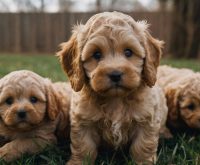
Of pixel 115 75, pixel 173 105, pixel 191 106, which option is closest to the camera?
pixel 115 75

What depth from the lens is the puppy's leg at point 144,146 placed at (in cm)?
410

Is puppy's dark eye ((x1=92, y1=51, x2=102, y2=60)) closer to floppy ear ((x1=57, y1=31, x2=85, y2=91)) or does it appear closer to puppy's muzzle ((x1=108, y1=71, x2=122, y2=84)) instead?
floppy ear ((x1=57, y1=31, x2=85, y2=91))

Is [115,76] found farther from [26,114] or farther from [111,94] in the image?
[26,114]

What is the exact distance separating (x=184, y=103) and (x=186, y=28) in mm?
14760

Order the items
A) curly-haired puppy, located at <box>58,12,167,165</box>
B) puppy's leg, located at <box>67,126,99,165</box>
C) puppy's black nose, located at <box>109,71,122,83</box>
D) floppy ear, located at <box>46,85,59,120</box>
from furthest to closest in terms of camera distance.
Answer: floppy ear, located at <box>46,85,59,120</box> < puppy's leg, located at <box>67,126,99,165</box> < curly-haired puppy, located at <box>58,12,167,165</box> < puppy's black nose, located at <box>109,71,122,83</box>

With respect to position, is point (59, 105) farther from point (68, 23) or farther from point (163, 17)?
point (68, 23)

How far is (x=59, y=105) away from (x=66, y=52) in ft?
2.63

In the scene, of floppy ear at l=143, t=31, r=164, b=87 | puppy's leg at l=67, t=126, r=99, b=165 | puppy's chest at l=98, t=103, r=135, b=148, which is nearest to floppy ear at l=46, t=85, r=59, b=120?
puppy's leg at l=67, t=126, r=99, b=165

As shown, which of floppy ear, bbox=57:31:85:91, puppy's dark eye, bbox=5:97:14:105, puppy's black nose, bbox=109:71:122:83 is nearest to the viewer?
puppy's black nose, bbox=109:71:122:83

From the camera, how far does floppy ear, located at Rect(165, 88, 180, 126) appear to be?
515 centimetres

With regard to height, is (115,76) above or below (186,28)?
above

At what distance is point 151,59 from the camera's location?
4.08 m

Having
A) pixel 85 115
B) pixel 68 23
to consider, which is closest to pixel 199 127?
pixel 85 115

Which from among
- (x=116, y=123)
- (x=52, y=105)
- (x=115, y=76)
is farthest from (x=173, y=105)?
(x=115, y=76)
